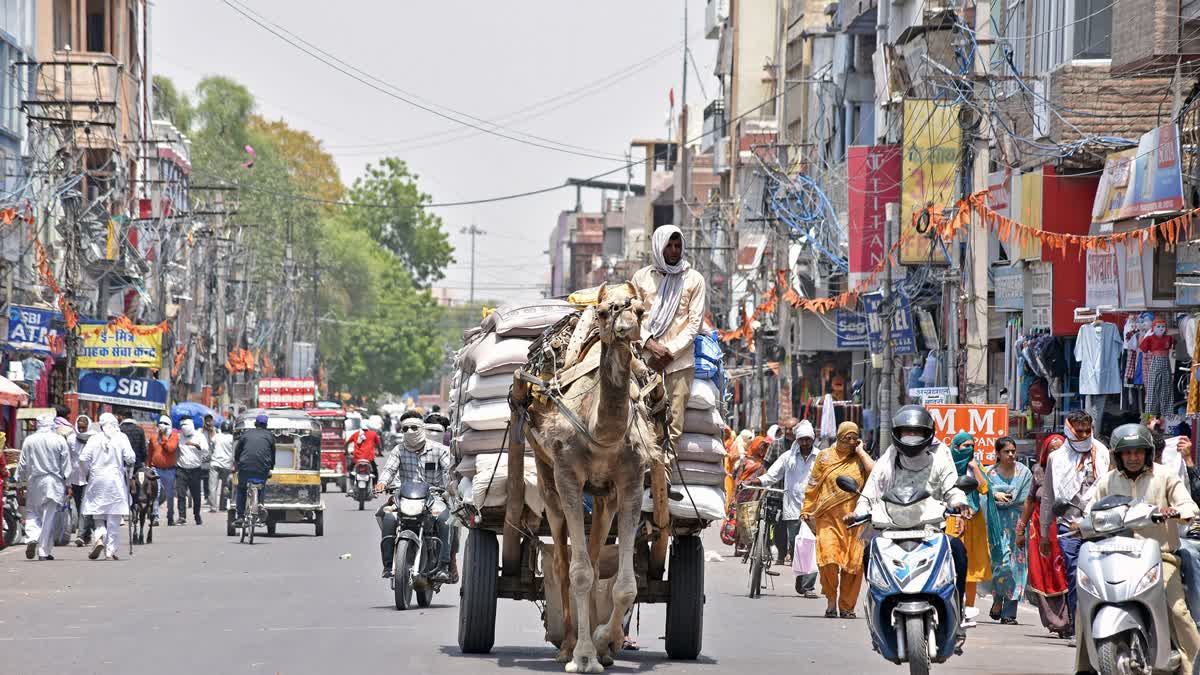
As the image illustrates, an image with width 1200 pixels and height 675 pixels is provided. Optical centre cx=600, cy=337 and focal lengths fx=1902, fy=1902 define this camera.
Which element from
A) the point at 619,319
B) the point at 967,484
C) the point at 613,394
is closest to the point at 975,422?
the point at 967,484

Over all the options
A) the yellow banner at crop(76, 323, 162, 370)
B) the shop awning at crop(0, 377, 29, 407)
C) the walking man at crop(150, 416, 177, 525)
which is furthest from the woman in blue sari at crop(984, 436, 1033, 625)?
the yellow banner at crop(76, 323, 162, 370)

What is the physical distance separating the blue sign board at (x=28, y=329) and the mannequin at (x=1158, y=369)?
23.5 metres

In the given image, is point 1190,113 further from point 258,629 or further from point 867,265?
point 867,265

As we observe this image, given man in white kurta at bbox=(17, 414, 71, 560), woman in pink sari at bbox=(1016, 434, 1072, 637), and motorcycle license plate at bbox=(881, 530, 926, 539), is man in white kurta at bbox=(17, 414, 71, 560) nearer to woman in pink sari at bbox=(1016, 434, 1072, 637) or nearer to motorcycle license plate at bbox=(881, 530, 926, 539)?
woman in pink sari at bbox=(1016, 434, 1072, 637)

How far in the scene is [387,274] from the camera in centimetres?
11675

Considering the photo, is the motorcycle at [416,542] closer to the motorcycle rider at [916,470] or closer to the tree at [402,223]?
the motorcycle rider at [916,470]

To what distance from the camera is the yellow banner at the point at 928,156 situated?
33406mm

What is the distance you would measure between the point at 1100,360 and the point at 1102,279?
1266mm

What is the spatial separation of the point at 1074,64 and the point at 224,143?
63.4 m

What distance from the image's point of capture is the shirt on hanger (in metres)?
23.8

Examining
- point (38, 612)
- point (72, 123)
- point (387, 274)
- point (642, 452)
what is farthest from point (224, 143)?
point (642, 452)

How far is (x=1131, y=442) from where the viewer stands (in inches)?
453

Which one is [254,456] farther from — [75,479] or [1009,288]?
[1009,288]

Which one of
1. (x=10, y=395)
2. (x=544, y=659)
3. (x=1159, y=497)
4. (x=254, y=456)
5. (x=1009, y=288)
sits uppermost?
(x=1009, y=288)
